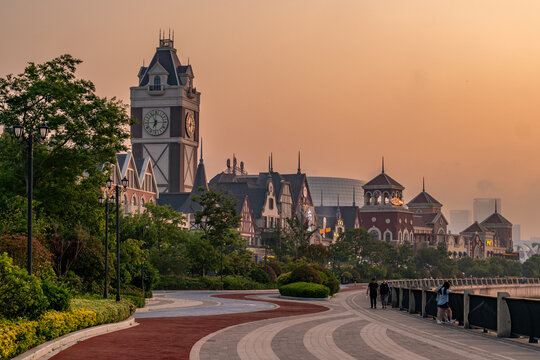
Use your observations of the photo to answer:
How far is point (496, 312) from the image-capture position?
26.0 m

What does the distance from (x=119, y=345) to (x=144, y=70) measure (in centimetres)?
12684

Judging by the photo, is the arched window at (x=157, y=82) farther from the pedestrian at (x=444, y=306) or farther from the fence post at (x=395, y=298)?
the pedestrian at (x=444, y=306)

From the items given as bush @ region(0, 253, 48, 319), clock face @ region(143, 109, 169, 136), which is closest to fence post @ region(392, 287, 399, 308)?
bush @ region(0, 253, 48, 319)


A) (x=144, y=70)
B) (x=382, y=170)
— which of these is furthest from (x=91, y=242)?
(x=382, y=170)

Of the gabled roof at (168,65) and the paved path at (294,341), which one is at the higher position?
the gabled roof at (168,65)

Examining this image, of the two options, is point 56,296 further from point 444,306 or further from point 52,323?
point 444,306

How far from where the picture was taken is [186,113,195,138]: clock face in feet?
460

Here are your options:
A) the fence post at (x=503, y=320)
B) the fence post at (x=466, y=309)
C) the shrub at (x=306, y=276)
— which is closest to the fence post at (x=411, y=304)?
the fence post at (x=466, y=309)

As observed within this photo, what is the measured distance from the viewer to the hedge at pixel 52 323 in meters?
17.4

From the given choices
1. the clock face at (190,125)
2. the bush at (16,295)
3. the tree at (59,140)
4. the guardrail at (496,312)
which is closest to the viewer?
the bush at (16,295)

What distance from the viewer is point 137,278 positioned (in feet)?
158

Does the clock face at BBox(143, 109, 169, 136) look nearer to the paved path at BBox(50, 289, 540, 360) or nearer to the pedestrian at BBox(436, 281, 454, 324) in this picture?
the paved path at BBox(50, 289, 540, 360)

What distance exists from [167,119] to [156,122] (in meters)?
2.11

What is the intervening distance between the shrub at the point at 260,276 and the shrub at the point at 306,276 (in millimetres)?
18067
